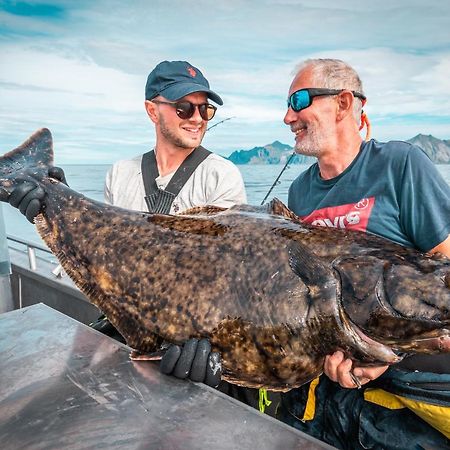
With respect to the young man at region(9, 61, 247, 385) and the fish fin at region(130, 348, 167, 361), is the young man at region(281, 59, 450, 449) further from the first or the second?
the fish fin at region(130, 348, 167, 361)

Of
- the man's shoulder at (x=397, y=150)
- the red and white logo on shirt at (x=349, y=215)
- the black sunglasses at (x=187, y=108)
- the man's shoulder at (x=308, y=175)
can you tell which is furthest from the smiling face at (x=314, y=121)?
the black sunglasses at (x=187, y=108)

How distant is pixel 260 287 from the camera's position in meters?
2.09

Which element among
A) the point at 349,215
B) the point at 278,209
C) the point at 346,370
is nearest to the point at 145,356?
the point at 346,370

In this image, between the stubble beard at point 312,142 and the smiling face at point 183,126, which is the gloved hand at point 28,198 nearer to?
the smiling face at point 183,126

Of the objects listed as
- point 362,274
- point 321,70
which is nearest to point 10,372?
point 362,274

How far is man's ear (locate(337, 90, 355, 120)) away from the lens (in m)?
3.28

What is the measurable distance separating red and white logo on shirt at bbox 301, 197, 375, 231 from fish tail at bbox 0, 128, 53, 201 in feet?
5.82

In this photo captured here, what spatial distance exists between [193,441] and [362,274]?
102 centimetres

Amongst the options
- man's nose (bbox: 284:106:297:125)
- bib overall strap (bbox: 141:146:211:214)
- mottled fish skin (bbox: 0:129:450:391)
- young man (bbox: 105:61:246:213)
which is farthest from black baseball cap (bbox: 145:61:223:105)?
mottled fish skin (bbox: 0:129:450:391)

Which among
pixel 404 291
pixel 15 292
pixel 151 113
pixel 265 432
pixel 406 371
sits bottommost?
pixel 15 292

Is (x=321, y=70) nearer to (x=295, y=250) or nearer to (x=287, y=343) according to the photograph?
(x=295, y=250)

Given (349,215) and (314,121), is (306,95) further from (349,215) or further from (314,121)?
(349,215)

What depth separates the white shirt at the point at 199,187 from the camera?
363 centimetres

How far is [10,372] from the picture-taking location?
5.80 ft
